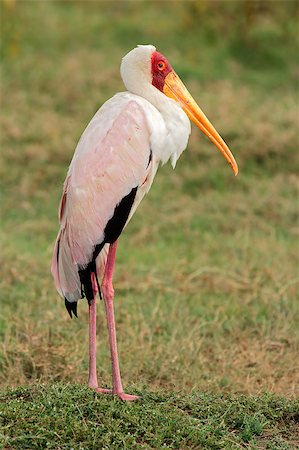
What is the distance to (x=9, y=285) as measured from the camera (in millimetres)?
5586

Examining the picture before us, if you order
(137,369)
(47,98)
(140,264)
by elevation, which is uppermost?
(47,98)

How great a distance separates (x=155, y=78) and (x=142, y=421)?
1391mm

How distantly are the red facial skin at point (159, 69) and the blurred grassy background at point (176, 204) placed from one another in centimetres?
133

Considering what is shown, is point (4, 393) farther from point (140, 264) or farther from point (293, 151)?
point (293, 151)

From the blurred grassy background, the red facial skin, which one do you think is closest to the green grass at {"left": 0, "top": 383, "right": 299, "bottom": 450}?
the blurred grassy background

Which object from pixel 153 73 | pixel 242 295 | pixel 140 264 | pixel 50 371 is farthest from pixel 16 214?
pixel 153 73

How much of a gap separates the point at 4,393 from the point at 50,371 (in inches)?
32.8

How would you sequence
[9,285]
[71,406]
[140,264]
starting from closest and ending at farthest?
1. [71,406]
2. [9,285]
3. [140,264]

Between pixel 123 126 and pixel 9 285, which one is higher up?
pixel 123 126

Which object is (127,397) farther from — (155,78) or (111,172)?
(155,78)

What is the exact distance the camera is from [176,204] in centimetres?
720

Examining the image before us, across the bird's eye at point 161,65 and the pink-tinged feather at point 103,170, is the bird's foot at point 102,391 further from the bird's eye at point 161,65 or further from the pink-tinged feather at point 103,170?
the bird's eye at point 161,65

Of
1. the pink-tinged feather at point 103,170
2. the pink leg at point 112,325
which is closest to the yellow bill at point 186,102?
the pink-tinged feather at point 103,170

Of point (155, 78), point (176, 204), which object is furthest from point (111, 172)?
point (176, 204)
